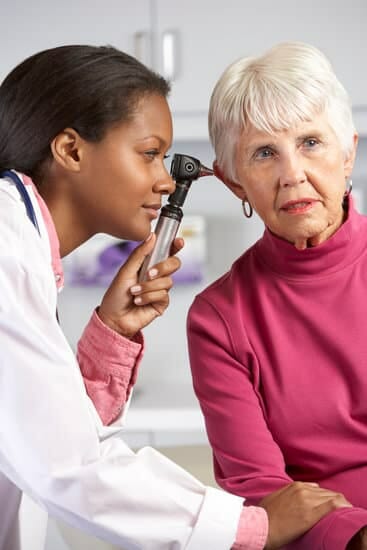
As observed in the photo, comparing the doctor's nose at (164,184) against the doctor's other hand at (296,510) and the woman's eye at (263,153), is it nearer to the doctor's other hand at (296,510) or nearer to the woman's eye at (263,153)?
the woman's eye at (263,153)

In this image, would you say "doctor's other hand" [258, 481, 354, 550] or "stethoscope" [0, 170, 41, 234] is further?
"stethoscope" [0, 170, 41, 234]

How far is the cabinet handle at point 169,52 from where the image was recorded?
268 centimetres

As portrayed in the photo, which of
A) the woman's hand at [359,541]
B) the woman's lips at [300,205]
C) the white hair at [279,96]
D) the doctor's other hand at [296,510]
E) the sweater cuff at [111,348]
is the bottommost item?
the woman's hand at [359,541]

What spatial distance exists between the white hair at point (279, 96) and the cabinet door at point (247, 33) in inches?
55.2

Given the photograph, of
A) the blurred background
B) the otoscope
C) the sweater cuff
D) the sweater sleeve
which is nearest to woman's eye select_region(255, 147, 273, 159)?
the otoscope

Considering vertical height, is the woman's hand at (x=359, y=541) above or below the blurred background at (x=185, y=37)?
below

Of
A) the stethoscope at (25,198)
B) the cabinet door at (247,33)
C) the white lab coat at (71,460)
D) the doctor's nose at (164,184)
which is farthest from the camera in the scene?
the cabinet door at (247,33)

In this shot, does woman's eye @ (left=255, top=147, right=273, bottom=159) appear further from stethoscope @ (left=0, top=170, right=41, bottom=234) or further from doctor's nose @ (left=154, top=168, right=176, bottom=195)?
stethoscope @ (left=0, top=170, right=41, bottom=234)

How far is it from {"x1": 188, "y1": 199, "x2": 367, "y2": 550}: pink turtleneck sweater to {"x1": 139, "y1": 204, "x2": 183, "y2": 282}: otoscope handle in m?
0.12

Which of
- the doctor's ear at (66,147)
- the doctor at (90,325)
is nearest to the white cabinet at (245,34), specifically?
the doctor at (90,325)

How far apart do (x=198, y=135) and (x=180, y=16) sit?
0.34 metres

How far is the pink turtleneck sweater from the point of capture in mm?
1279

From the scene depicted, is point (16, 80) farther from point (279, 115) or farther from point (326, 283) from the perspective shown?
point (326, 283)

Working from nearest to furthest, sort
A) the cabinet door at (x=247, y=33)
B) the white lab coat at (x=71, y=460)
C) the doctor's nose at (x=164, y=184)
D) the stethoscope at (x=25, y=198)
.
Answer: the white lab coat at (x=71, y=460), the stethoscope at (x=25, y=198), the doctor's nose at (x=164, y=184), the cabinet door at (x=247, y=33)
